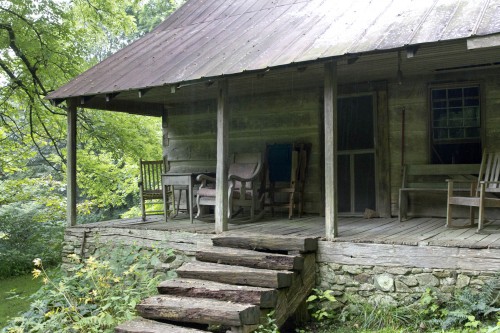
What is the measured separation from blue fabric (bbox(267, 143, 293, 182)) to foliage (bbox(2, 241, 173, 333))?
230cm

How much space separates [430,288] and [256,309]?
65.4 inches

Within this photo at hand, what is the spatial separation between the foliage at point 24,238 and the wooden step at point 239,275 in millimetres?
7133

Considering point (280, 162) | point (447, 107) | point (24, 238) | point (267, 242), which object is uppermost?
point (447, 107)

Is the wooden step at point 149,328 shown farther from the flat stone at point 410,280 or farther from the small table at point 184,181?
the small table at point 184,181

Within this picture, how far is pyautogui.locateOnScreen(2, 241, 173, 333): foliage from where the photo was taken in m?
5.00

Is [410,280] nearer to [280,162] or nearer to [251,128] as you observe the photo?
[280,162]

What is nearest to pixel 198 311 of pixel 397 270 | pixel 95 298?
pixel 95 298

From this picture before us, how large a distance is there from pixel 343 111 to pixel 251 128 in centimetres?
158

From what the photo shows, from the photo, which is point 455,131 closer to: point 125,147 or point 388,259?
point 388,259

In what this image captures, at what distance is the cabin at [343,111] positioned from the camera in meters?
4.89

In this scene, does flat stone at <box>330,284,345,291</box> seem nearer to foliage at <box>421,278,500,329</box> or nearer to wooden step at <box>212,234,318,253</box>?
wooden step at <box>212,234,318,253</box>

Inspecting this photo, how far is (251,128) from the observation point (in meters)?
8.45

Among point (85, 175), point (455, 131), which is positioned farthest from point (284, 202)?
point (85, 175)

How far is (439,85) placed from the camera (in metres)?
6.86
